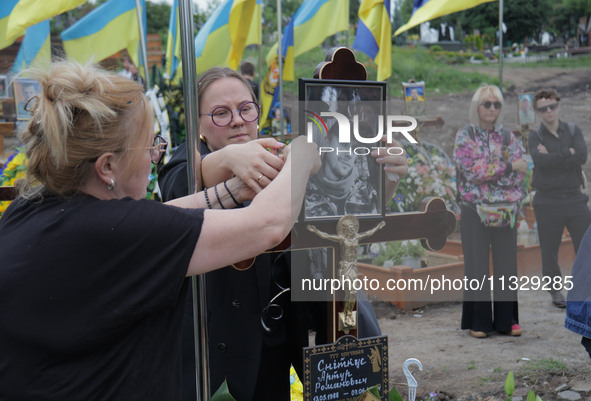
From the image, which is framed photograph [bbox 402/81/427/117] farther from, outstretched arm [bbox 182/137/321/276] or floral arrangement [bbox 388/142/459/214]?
outstretched arm [bbox 182/137/321/276]

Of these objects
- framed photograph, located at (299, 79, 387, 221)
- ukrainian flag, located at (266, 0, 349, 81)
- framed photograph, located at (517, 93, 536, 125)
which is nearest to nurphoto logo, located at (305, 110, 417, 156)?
framed photograph, located at (299, 79, 387, 221)

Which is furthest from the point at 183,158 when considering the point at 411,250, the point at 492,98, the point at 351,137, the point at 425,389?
the point at 411,250

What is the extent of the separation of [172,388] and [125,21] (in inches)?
268

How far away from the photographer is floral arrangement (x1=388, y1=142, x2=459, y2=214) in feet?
19.7

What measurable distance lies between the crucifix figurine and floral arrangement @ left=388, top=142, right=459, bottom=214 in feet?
14.9

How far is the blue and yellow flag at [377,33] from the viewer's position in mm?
5668

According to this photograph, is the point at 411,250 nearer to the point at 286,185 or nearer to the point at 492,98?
the point at 492,98

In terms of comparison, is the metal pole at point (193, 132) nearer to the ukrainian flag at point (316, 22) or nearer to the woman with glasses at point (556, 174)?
the woman with glasses at point (556, 174)

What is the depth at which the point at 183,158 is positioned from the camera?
1815 mm

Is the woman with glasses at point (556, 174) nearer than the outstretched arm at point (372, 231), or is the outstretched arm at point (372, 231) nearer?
the outstretched arm at point (372, 231)

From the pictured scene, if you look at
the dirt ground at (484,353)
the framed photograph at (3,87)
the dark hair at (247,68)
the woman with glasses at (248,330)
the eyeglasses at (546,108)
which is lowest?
the dirt ground at (484,353)

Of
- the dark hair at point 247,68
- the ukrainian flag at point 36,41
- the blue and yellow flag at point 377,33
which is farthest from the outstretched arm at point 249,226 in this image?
the dark hair at point 247,68

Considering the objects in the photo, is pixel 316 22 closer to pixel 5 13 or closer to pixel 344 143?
pixel 5 13

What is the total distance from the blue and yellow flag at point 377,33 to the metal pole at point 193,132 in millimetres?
4497
